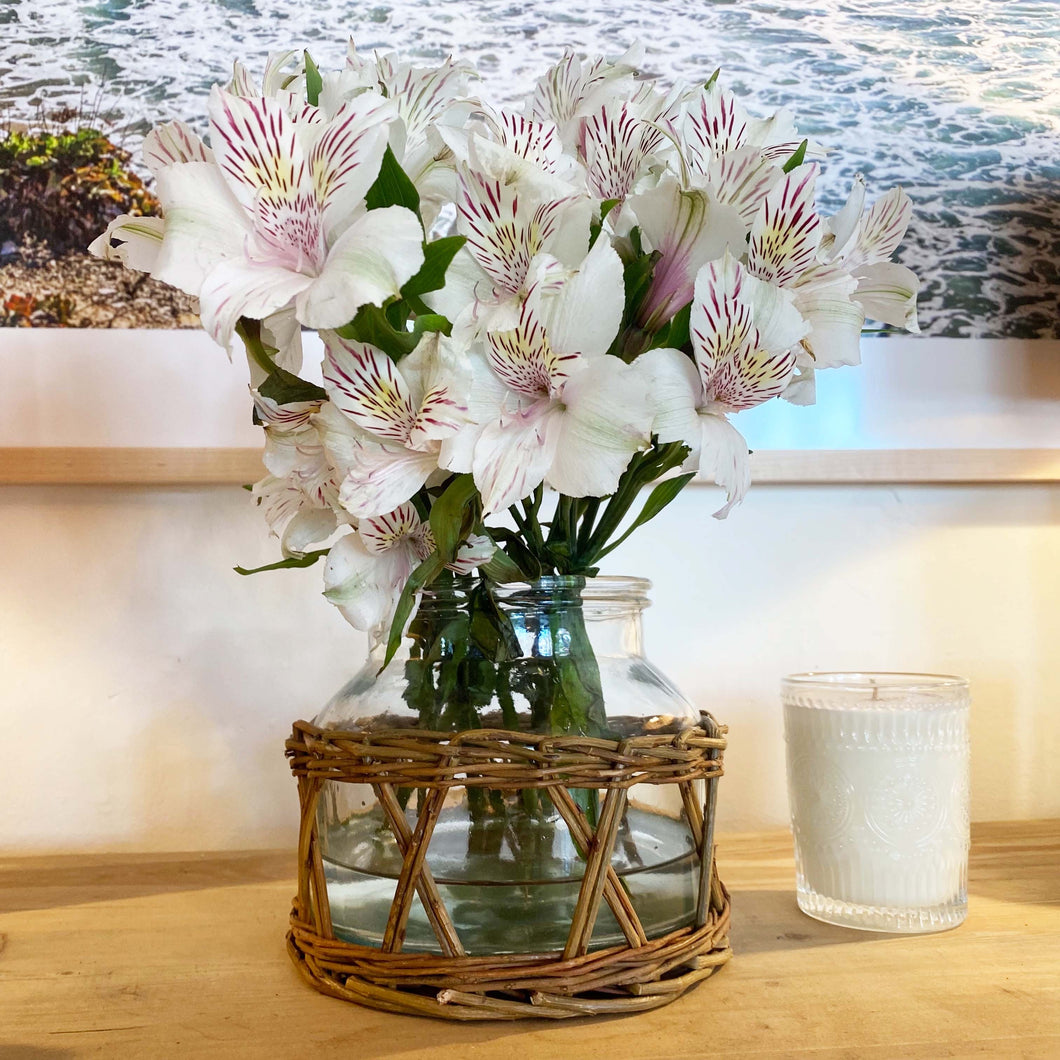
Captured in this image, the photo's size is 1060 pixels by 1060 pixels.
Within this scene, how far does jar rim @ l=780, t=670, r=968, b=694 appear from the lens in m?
0.58

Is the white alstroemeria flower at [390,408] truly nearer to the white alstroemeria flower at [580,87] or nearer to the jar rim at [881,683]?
the white alstroemeria flower at [580,87]

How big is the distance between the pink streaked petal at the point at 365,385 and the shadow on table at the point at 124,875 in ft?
1.32

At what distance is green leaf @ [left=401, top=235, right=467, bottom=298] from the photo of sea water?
0.48 metres

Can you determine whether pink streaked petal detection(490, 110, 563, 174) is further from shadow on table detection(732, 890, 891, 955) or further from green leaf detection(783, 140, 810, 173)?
shadow on table detection(732, 890, 891, 955)

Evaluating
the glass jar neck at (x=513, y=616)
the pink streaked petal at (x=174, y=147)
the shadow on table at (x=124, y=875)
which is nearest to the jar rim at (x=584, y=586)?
the glass jar neck at (x=513, y=616)

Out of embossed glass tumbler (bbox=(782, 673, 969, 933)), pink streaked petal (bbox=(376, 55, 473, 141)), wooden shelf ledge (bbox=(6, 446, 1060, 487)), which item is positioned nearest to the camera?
pink streaked petal (bbox=(376, 55, 473, 141))

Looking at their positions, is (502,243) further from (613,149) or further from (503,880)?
(503,880)

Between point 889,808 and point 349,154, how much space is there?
0.43 metres

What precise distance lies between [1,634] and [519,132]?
608 millimetres

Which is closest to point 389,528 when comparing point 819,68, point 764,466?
point 764,466

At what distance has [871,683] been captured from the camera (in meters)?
0.60

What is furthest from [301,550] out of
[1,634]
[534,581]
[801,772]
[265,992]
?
[1,634]

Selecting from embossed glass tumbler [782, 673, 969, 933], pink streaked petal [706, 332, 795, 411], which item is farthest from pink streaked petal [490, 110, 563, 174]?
embossed glass tumbler [782, 673, 969, 933]

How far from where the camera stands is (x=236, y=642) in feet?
2.56
